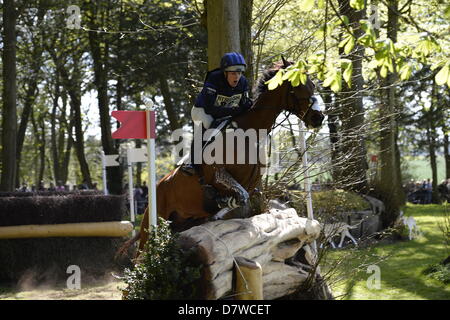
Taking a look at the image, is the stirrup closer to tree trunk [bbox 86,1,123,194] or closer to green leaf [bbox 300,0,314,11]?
green leaf [bbox 300,0,314,11]

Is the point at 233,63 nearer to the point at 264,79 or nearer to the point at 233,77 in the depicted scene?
the point at 233,77

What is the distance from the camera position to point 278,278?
4969 millimetres

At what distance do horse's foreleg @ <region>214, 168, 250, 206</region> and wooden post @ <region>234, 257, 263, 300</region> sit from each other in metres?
1.19

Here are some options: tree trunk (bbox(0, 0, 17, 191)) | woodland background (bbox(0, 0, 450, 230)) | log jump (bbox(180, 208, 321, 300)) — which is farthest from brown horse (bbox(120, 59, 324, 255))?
tree trunk (bbox(0, 0, 17, 191))

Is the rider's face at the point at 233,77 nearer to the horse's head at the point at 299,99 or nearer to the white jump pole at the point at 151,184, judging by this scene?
the horse's head at the point at 299,99

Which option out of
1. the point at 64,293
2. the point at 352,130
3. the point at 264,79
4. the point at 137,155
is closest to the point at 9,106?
the point at 137,155

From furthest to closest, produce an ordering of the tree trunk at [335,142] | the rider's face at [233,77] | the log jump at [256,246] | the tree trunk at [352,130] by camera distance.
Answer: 1. the tree trunk at [335,142]
2. the tree trunk at [352,130]
3. the rider's face at [233,77]
4. the log jump at [256,246]

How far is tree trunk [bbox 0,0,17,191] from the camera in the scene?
15742 millimetres

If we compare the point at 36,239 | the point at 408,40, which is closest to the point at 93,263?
the point at 36,239

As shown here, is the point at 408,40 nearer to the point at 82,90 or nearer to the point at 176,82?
the point at 176,82

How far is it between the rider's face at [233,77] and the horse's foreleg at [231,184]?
2.96ft

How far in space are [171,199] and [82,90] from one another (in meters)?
17.8

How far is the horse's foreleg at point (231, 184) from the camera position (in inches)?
214

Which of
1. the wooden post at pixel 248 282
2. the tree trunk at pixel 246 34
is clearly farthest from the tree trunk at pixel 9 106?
the wooden post at pixel 248 282
